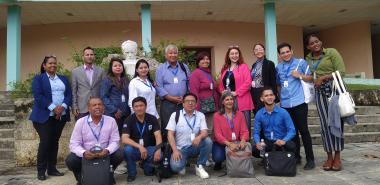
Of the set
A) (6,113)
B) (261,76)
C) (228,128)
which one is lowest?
(228,128)

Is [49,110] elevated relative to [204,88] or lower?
lower

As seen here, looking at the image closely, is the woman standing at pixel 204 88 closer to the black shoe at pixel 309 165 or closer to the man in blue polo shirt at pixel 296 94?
the man in blue polo shirt at pixel 296 94

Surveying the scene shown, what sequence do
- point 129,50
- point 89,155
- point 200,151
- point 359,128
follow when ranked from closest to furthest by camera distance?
point 89,155
point 200,151
point 129,50
point 359,128

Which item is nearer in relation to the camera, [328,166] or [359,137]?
[328,166]

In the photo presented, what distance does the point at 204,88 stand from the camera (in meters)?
5.16

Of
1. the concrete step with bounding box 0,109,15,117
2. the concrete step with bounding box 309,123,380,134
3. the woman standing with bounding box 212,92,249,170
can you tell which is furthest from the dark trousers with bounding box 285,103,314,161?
the concrete step with bounding box 0,109,15,117

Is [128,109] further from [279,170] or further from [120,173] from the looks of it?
[279,170]

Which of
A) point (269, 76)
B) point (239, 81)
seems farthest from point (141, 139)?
point (269, 76)

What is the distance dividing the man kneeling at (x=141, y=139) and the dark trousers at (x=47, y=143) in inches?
40.1

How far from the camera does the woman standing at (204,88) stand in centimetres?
509

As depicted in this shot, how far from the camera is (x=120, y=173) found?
5.05 metres

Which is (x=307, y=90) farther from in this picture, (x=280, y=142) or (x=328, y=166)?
(x=328, y=166)

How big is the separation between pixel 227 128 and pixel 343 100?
1.51 metres

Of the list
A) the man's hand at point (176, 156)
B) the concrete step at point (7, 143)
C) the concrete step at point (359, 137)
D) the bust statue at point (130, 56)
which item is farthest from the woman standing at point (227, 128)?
the concrete step at point (7, 143)
